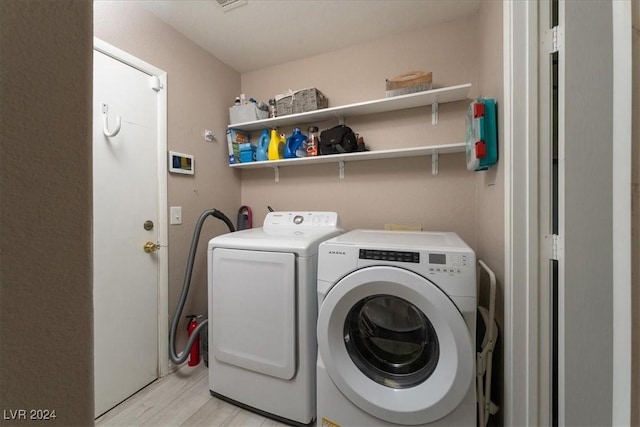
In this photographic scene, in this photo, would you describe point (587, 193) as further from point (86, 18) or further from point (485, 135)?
point (86, 18)

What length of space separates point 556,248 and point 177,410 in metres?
1.96

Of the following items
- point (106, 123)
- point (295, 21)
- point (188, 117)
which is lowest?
point (106, 123)

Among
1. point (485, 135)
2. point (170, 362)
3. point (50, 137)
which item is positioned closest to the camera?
point (50, 137)

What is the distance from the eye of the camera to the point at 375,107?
1.80 meters

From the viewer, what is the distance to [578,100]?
2.48 feet

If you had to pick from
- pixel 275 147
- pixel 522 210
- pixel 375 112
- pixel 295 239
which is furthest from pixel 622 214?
pixel 275 147

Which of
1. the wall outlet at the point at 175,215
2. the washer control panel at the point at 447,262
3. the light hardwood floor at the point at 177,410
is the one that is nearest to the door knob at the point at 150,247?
the wall outlet at the point at 175,215

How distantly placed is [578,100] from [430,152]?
985mm

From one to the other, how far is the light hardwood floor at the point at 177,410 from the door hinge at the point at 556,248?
4.83 feet

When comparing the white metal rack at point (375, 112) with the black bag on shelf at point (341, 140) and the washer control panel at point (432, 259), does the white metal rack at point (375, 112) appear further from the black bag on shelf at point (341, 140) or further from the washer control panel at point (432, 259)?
the washer control panel at point (432, 259)

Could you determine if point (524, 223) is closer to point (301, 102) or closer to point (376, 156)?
point (376, 156)

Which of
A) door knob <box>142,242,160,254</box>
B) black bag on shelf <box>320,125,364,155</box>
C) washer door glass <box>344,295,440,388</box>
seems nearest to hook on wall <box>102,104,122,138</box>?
door knob <box>142,242,160,254</box>

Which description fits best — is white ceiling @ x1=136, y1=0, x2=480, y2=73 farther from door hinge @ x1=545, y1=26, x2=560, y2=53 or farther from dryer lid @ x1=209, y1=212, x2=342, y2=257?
dryer lid @ x1=209, y1=212, x2=342, y2=257

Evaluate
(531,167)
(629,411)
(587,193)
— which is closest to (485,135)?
(531,167)
